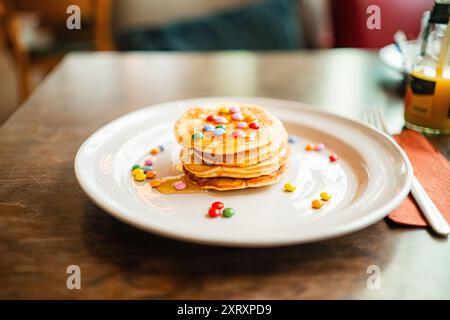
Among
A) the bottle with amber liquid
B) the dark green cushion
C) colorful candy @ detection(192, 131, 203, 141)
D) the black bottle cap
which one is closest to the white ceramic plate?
colorful candy @ detection(192, 131, 203, 141)

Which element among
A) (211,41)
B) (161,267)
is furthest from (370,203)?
(211,41)

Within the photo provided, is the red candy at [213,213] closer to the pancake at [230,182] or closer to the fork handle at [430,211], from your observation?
the pancake at [230,182]

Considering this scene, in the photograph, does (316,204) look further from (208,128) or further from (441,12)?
(441,12)

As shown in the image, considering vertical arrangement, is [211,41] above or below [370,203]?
below

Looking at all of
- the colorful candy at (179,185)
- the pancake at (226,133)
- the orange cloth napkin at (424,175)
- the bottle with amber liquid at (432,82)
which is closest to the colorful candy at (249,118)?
the pancake at (226,133)

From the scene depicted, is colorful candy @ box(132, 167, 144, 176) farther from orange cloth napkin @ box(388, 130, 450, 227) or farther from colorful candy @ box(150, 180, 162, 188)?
orange cloth napkin @ box(388, 130, 450, 227)
